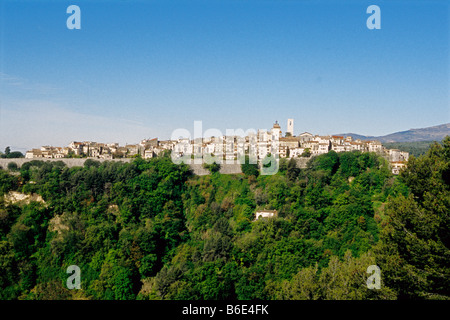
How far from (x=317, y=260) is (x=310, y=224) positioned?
263 cm

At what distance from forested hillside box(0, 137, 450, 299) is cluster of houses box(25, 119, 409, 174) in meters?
4.34

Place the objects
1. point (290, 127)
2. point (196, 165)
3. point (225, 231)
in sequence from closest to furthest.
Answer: point (225, 231), point (196, 165), point (290, 127)

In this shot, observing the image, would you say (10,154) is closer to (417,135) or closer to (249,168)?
(249,168)

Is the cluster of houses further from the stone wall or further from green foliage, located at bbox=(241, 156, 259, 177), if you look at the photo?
green foliage, located at bbox=(241, 156, 259, 177)

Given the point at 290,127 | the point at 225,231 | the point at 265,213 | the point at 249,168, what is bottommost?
the point at 225,231

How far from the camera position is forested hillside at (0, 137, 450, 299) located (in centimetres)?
813

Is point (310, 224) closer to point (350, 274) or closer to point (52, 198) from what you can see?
point (350, 274)

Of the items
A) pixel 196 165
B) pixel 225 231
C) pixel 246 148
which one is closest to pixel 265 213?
pixel 225 231

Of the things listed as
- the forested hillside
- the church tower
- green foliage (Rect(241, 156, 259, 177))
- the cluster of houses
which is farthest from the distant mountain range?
the forested hillside

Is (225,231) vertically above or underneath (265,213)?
underneath

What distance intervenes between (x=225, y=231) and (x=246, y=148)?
1167 cm

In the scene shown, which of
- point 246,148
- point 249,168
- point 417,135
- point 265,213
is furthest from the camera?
point 417,135

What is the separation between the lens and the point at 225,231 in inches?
685
